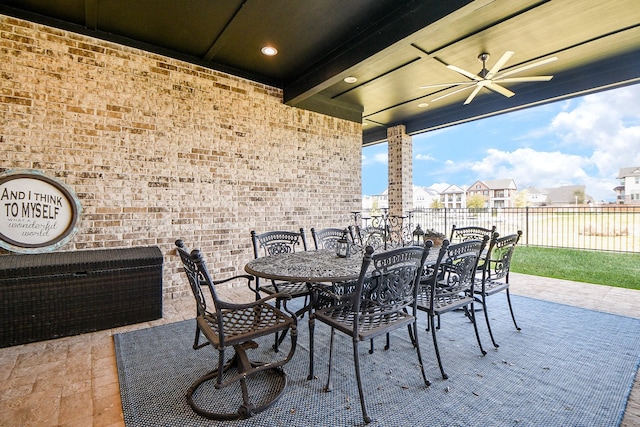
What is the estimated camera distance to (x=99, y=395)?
71.6 inches

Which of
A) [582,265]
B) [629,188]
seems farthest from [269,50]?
[629,188]

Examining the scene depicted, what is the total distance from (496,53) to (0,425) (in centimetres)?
562

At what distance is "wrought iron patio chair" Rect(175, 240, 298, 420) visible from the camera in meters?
1.55

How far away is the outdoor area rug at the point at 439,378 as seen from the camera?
1611mm

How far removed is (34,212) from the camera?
288cm

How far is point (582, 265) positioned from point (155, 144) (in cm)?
753

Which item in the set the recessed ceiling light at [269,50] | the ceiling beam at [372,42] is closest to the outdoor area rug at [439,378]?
the ceiling beam at [372,42]

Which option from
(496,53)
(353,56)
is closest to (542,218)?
(496,53)

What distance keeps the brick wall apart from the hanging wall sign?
15 cm

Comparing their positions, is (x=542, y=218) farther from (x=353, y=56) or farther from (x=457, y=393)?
(x=457, y=393)

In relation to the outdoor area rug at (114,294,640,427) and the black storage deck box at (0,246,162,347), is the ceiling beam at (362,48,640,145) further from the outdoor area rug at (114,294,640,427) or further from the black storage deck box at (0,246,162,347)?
the black storage deck box at (0,246,162,347)

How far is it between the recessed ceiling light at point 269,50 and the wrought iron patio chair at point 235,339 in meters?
2.94

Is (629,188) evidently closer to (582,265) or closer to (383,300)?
(582,265)

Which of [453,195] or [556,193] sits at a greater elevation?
[556,193]
